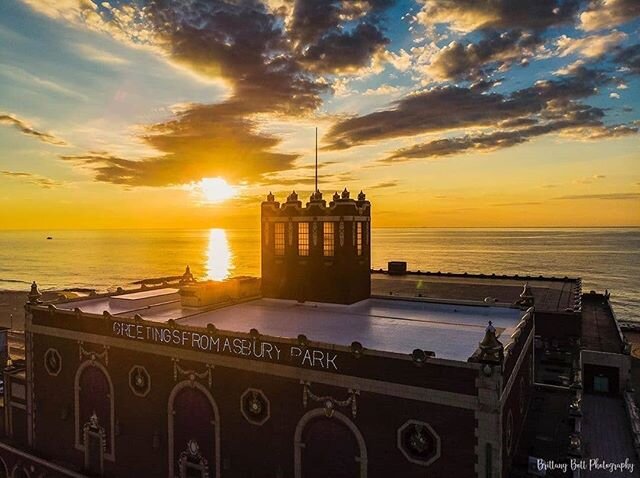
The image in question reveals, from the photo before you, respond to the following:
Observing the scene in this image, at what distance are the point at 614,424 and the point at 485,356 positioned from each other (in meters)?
25.2

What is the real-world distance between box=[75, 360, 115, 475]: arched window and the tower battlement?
45.6 feet

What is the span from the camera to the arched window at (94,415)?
3062 centimetres

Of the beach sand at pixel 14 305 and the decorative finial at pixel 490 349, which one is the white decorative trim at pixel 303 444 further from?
the beach sand at pixel 14 305

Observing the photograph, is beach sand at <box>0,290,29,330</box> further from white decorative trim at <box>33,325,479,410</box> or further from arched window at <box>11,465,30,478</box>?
white decorative trim at <box>33,325,479,410</box>

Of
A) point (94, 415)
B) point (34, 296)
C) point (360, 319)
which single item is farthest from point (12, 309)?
point (360, 319)

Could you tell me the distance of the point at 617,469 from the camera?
1128 inches

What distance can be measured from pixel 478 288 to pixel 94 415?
4797 centimetres

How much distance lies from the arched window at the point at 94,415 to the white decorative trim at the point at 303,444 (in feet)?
46.4

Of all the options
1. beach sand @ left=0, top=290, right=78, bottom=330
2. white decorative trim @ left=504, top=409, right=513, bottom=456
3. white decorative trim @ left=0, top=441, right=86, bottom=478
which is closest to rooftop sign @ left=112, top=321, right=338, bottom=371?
white decorative trim @ left=504, top=409, right=513, bottom=456

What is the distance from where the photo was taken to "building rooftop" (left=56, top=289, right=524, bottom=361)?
25.2 m

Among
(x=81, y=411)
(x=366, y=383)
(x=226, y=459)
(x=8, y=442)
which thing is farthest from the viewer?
(x=8, y=442)

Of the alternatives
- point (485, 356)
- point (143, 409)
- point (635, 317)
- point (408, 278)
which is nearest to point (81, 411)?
point (143, 409)

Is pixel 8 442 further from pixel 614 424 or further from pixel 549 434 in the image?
pixel 614 424

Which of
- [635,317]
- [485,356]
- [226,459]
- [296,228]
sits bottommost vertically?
[635,317]
